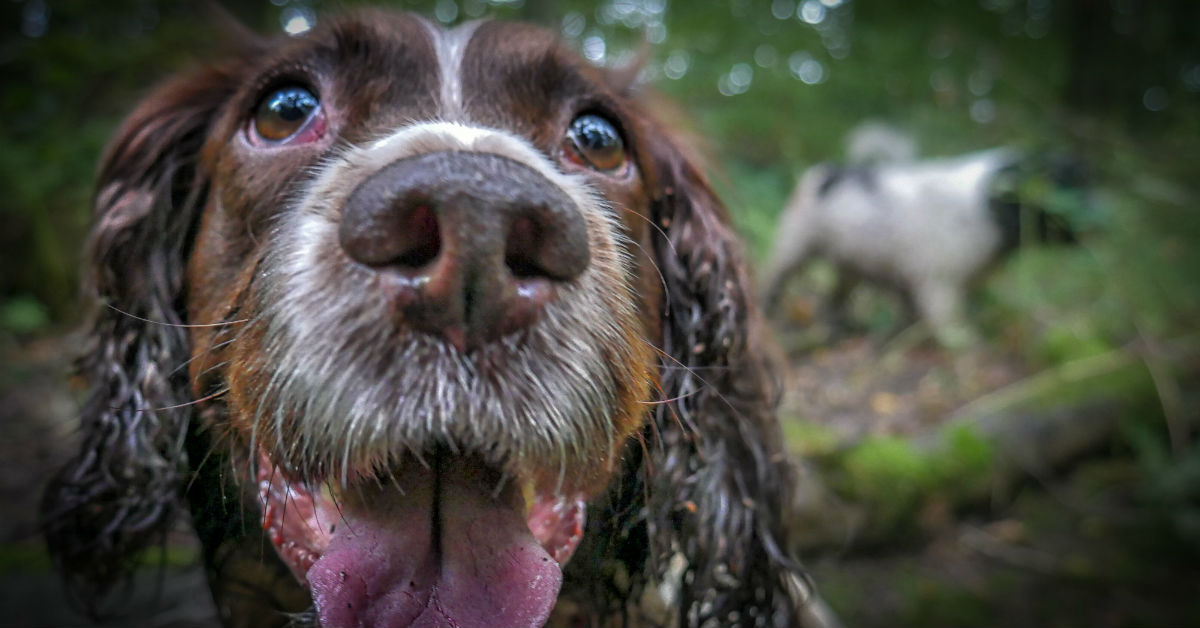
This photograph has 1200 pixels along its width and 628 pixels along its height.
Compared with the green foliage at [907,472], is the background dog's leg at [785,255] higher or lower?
higher

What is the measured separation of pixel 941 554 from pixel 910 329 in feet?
10.7

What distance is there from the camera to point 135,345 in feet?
5.91

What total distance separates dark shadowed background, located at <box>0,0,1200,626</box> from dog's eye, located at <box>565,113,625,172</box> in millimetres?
617

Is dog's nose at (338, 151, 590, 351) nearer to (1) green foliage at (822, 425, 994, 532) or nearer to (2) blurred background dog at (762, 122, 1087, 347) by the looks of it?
(1) green foliage at (822, 425, 994, 532)

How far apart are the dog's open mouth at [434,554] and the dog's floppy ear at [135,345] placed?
2.37ft

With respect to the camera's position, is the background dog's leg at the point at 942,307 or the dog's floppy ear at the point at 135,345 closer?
the dog's floppy ear at the point at 135,345

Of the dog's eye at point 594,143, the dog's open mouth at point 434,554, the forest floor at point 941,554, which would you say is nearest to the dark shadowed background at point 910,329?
the forest floor at point 941,554

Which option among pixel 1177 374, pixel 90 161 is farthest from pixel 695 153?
pixel 1177 374

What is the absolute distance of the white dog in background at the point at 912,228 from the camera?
639cm

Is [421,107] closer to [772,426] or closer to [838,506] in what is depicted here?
[772,426]

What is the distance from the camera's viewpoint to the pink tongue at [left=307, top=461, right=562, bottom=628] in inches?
48.3

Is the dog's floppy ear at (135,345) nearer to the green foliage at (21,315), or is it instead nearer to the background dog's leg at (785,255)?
the green foliage at (21,315)

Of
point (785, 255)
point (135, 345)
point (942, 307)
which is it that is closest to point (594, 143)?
point (135, 345)

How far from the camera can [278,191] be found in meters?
1.49
